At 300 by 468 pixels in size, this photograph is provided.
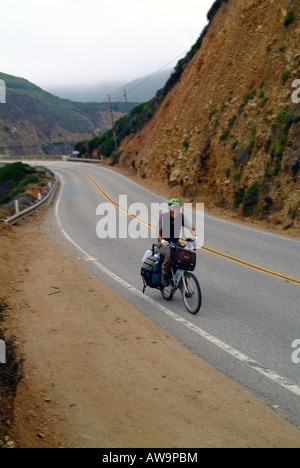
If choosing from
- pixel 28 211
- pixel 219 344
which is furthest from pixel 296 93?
pixel 219 344

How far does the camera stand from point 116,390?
4812 mm

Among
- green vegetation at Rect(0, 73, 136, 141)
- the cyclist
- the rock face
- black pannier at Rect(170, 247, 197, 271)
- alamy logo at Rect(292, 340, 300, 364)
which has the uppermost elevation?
green vegetation at Rect(0, 73, 136, 141)

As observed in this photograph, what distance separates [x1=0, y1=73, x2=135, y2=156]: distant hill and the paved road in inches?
3721

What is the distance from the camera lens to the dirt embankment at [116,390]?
13.0 feet

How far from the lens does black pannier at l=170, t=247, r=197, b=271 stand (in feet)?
24.2

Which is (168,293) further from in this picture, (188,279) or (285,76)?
(285,76)

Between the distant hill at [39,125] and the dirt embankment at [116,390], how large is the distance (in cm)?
10011

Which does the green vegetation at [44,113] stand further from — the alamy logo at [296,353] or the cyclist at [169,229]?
the alamy logo at [296,353]

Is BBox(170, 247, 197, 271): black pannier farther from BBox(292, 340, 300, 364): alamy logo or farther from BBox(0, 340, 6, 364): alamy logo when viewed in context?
BBox(0, 340, 6, 364): alamy logo

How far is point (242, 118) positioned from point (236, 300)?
1811 centimetres

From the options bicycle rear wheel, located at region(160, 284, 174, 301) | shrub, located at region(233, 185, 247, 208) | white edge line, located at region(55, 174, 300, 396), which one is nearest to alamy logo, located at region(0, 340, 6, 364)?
white edge line, located at region(55, 174, 300, 396)

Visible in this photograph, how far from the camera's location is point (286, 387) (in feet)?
15.7

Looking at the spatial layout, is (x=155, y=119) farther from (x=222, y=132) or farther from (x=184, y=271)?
(x=184, y=271)
